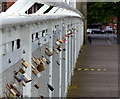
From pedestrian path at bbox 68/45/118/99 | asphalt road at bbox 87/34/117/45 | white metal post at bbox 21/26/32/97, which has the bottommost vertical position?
asphalt road at bbox 87/34/117/45

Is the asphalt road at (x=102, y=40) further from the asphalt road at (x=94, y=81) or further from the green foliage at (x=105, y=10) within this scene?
the asphalt road at (x=94, y=81)

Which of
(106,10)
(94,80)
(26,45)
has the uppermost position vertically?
(106,10)

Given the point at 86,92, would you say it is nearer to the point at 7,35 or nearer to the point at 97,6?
the point at 7,35

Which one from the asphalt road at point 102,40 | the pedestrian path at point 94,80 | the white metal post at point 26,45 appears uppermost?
the white metal post at point 26,45

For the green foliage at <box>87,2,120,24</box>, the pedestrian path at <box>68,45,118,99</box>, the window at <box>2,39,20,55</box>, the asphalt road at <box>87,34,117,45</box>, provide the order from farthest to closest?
the green foliage at <box>87,2,120,24</box> → the asphalt road at <box>87,34,117,45</box> → the pedestrian path at <box>68,45,118,99</box> → the window at <box>2,39,20,55</box>

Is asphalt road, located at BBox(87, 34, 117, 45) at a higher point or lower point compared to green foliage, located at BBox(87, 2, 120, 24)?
lower

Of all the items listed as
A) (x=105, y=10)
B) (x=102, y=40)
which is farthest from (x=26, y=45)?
(x=102, y=40)

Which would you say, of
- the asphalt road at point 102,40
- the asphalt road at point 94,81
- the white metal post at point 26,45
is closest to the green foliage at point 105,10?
the asphalt road at point 102,40

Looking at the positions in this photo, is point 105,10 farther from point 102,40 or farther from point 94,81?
point 94,81

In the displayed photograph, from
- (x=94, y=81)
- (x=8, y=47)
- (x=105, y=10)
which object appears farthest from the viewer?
(x=105, y=10)

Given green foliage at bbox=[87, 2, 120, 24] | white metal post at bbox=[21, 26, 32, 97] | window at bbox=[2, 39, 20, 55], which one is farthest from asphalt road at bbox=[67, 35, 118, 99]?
green foliage at bbox=[87, 2, 120, 24]

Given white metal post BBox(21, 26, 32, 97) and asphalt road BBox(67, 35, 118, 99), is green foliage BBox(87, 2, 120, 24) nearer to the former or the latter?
asphalt road BBox(67, 35, 118, 99)

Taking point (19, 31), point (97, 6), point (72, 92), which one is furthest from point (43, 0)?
point (97, 6)

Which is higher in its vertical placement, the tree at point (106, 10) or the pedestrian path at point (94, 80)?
the tree at point (106, 10)
